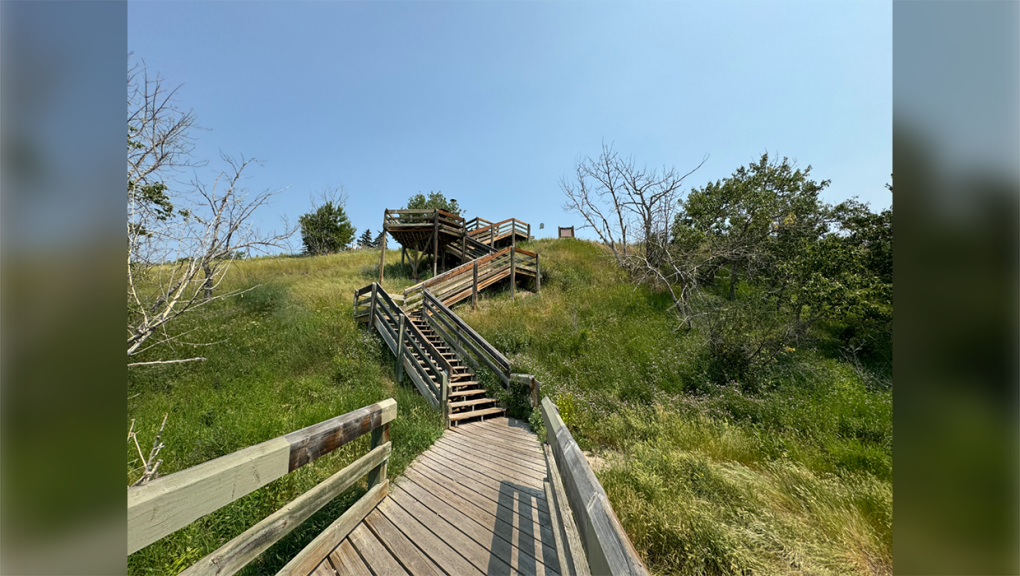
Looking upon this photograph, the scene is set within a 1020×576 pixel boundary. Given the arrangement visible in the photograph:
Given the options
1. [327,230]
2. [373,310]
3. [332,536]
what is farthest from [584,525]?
[327,230]

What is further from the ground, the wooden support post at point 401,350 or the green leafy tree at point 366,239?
the green leafy tree at point 366,239

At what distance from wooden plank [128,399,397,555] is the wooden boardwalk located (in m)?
0.84

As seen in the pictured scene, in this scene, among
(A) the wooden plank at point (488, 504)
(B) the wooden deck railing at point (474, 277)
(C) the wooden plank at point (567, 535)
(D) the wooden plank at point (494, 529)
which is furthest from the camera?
(B) the wooden deck railing at point (474, 277)

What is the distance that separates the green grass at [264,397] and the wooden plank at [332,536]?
300 millimetres

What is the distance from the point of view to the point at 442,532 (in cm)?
261

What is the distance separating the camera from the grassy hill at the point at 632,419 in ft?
Answer: 8.05

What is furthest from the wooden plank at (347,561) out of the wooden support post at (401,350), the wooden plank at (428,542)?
the wooden support post at (401,350)

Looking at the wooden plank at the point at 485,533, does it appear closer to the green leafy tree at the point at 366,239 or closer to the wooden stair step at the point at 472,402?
the wooden stair step at the point at 472,402

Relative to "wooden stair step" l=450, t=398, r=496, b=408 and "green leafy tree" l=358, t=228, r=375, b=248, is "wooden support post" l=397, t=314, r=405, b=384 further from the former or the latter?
"green leafy tree" l=358, t=228, r=375, b=248

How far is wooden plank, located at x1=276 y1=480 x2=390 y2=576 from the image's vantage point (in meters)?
2.04

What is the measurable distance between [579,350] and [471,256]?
10.0 meters
